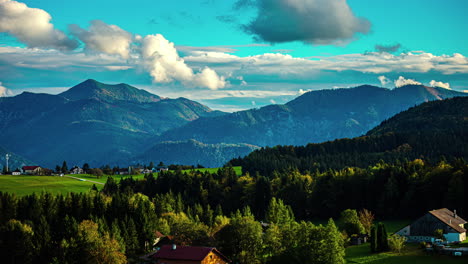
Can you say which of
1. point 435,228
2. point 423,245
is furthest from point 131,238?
point 435,228

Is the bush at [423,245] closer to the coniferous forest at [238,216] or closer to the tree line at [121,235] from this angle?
the coniferous forest at [238,216]

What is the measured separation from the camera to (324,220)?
13538cm

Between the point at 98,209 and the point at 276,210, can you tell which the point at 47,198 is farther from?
the point at 276,210

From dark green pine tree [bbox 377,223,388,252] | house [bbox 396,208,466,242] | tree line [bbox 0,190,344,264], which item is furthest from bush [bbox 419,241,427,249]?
tree line [bbox 0,190,344,264]

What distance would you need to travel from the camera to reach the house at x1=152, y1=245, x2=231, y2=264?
80650 mm

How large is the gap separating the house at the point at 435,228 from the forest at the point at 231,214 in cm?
1213

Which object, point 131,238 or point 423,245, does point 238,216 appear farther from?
point 423,245

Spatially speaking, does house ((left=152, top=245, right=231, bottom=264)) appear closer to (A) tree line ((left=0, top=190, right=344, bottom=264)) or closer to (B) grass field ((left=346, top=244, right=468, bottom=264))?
(A) tree line ((left=0, top=190, right=344, bottom=264))

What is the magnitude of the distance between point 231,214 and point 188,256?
43.1 meters

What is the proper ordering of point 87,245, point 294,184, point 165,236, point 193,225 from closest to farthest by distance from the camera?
1. point 87,245
2. point 193,225
3. point 165,236
4. point 294,184

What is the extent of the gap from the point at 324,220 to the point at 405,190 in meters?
20.6

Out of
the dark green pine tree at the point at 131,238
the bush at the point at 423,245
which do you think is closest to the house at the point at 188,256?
the dark green pine tree at the point at 131,238

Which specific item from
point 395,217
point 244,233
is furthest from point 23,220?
point 395,217

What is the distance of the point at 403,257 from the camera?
80938mm
